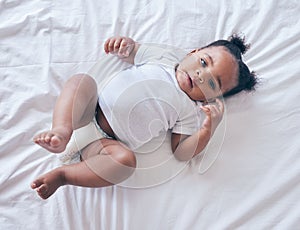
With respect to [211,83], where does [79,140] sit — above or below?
below

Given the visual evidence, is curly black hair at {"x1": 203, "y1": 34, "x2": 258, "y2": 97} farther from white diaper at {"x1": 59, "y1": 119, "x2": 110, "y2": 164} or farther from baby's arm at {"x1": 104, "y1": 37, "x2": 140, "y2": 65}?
white diaper at {"x1": 59, "y1": 119, "x2": 110, "y2": 164}

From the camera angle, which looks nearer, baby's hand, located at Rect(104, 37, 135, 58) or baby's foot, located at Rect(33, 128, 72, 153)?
baby's foot, located at Rect(33, 128, 72, 153)

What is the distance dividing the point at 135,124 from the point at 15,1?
427 mm

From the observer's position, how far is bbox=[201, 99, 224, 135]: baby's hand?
939 mm

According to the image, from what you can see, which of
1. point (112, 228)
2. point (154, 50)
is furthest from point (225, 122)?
point (112, 228)

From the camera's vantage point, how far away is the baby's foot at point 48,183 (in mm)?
832

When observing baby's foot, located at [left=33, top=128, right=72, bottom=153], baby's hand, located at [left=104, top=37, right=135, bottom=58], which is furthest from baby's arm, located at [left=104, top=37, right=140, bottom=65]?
baby's foot, located at [left=33, top=128, right=72, bottom=153]

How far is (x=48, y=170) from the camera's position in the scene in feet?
2.94

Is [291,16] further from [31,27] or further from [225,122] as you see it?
[31,27]

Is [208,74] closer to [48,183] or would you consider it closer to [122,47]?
[122,47]

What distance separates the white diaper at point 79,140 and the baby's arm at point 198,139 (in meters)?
0.15

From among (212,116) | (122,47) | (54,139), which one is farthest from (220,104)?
(54,139)

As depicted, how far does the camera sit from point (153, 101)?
0.94m

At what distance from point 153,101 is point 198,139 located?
0.40 feet
